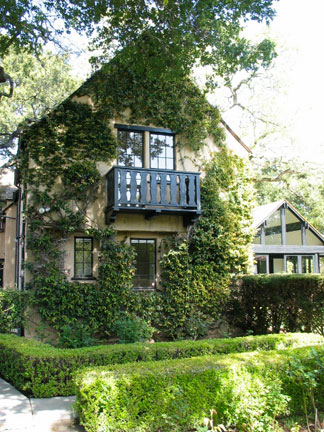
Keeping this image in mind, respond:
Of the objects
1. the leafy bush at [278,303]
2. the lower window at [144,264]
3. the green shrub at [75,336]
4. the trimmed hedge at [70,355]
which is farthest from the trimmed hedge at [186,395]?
the lower window at [144,264]

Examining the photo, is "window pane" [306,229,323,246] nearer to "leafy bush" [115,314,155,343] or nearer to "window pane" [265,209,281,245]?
"window pane" [265,209,281,245]

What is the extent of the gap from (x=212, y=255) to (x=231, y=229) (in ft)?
3.65

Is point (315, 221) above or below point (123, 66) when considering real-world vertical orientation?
below

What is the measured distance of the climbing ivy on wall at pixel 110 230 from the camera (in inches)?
470

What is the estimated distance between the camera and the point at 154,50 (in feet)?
38.8

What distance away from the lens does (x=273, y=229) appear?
17688mm

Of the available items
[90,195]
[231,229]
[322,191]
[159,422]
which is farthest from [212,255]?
[322,191]

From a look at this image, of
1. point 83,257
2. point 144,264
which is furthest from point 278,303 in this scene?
point 83,257

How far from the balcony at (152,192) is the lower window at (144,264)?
990mm

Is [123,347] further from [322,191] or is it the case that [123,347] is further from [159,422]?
[322,191]

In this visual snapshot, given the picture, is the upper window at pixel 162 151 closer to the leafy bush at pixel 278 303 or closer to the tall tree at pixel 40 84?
the leafy bush at pixel 278 303

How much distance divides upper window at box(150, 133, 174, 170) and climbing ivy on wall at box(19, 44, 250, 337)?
44 centimetres

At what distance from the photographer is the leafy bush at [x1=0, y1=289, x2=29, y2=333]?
10.6 meters

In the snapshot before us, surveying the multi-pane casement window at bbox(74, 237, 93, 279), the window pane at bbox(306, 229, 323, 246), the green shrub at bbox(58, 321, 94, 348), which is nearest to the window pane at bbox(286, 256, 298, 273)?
the window pane at bbox(306, 229, 323, 246)
